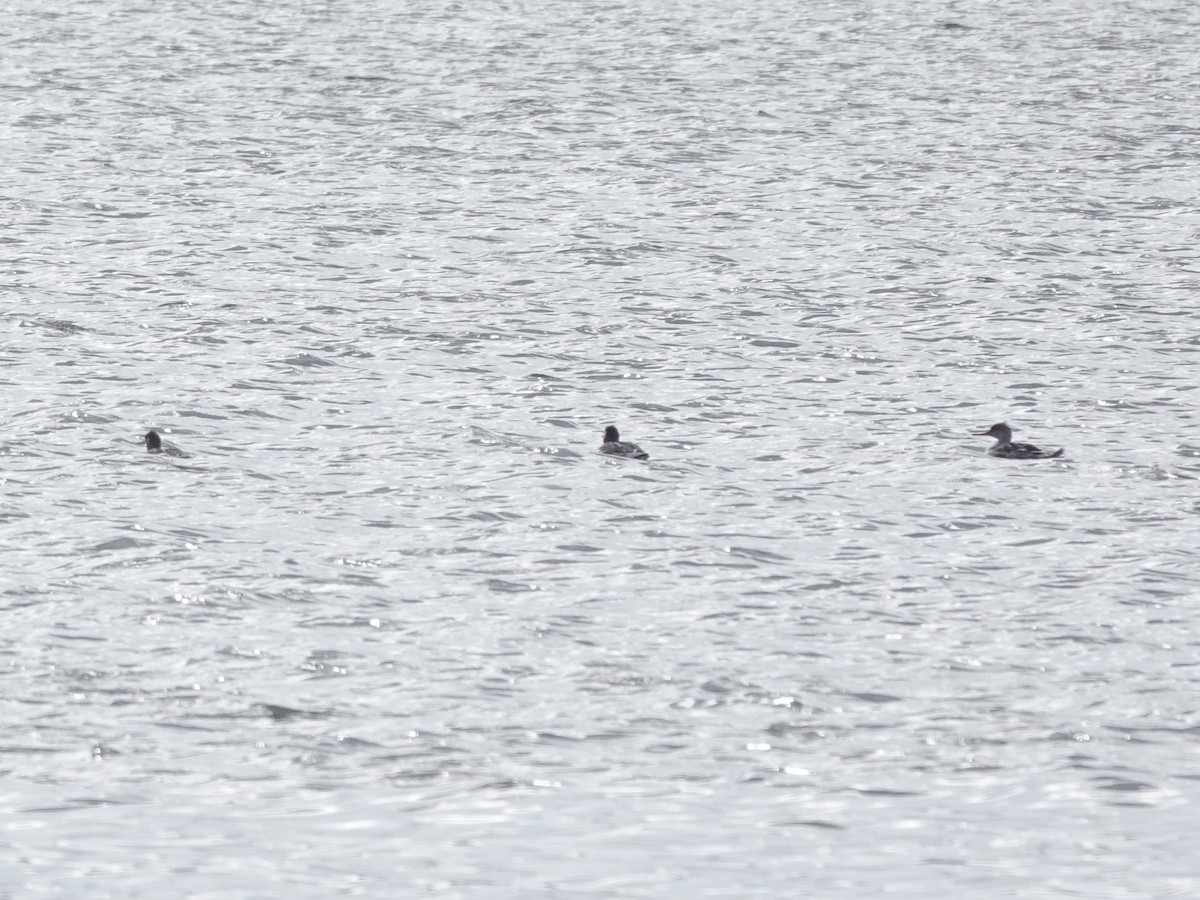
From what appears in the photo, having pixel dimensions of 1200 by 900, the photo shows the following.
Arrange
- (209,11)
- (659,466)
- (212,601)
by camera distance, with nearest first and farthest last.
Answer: (212,601)
(659,466)
(209,11)

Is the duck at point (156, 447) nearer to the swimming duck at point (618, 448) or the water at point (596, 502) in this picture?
the water at point (596, 502)

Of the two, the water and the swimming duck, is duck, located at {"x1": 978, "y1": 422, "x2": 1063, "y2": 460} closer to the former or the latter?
the water

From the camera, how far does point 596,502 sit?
79.2 feet

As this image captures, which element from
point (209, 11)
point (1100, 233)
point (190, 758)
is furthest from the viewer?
point (209, 11)

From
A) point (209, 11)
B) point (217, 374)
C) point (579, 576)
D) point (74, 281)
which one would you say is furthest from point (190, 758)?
point (209, 11)

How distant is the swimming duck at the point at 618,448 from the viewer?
1002 inches

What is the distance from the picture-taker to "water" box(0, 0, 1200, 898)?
1575 cm

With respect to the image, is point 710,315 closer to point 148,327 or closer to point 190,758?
point 148,327

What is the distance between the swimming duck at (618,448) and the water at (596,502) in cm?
17

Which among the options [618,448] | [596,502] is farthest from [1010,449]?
[596,502]

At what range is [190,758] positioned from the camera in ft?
54.9

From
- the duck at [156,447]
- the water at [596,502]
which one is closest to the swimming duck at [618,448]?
the water at [596,502]

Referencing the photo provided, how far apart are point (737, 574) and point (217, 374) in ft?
35.1

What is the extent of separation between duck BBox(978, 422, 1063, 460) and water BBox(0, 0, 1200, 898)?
12.5 inches
